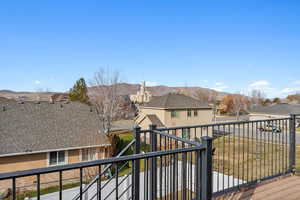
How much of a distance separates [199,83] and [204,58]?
27.8 meters

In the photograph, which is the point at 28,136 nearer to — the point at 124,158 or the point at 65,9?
the point at 65,9

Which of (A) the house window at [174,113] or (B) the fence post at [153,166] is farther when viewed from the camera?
(A) the house window at [174,113]

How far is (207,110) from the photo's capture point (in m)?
19.3

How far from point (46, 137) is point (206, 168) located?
9.77m

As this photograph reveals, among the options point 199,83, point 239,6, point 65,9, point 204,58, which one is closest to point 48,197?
point 65,9

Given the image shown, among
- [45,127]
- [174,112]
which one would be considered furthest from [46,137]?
[174,112]

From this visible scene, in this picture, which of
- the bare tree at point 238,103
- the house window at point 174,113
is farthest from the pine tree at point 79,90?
the bare tree at point 238,103

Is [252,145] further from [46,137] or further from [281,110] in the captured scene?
[281,110]

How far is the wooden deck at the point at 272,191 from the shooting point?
8.58 ft

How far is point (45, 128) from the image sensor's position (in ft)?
33.2

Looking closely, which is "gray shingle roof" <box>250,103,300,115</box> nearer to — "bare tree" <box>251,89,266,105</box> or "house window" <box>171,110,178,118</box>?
"house window" <box>171,110,178,118</box>

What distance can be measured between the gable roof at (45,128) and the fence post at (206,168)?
29.1 feet

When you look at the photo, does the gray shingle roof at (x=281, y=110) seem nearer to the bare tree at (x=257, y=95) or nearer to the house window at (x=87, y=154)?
the bare tree at (x=257, y=95)

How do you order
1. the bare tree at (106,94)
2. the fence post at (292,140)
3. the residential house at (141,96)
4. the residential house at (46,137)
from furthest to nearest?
the residential house at (141,96) → the bare tree at (106,94) → the residential house at (46,137) → the fence post at (292,140)
